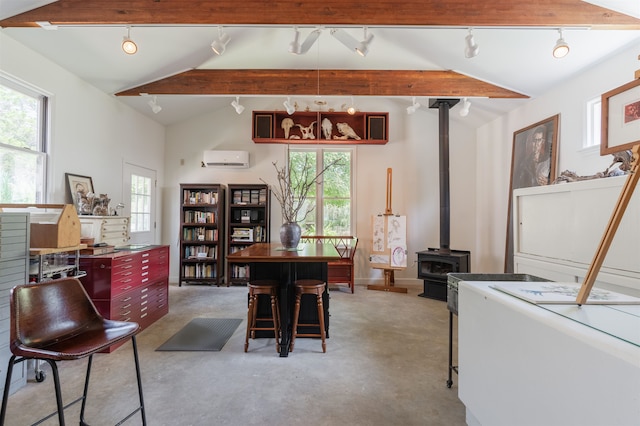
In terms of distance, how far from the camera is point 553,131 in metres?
3.64

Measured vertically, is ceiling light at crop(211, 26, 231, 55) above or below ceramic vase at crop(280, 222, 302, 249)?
above

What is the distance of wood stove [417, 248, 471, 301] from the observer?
4.47 meters

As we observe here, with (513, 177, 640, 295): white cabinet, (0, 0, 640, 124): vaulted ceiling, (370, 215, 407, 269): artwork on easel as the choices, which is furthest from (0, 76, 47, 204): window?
(513, 177, 640, 295): white cabinet

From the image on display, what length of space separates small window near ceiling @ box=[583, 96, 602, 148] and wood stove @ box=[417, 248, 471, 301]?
2.12 meters

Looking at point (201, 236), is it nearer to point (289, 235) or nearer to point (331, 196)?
point (331, 196)

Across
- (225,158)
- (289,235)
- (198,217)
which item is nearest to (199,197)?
(198,217)

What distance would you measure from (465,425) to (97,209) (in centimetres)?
411

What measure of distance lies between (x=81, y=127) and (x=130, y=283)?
85.0 inches

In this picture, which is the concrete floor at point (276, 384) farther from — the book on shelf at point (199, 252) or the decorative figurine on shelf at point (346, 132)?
the decorative figurine on shelf at point (346, 132)

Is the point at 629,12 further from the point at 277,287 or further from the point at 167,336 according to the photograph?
the point at 167,336

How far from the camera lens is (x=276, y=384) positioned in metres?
2.25

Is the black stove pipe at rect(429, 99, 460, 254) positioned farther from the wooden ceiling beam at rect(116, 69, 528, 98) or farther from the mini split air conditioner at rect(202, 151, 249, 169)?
the mini split air conditioner at rect(202, 151, 249, 169)

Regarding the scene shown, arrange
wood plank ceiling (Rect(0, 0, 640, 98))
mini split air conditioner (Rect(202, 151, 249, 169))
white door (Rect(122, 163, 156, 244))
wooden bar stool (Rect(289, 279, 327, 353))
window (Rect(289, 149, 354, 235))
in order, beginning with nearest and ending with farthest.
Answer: wood plank ceiling (Rect(0, 0, 640, 98)) < wooden bar stool (Rect(289, 279, 327, 353)) < white door (Rect(122, 163, 156, 244)) < mini split air conditioner (Rect(202, 151, 249, 169)) < window (Rect(289, 149, 354, 235))

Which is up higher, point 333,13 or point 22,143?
point 333,13
